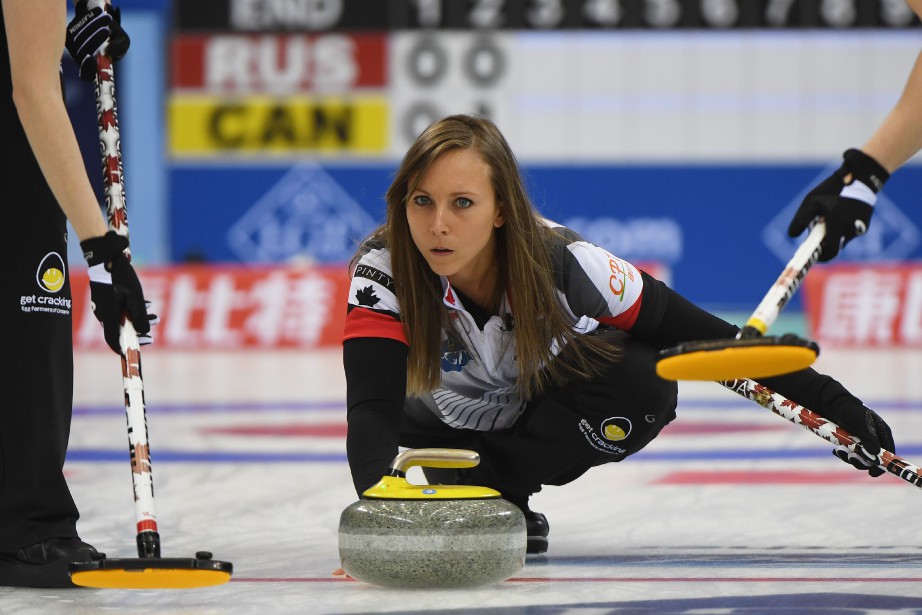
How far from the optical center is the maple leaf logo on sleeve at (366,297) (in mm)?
2744

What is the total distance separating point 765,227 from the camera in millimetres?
15797

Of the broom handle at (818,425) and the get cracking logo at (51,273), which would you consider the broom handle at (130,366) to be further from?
the broom handle at (818,425)

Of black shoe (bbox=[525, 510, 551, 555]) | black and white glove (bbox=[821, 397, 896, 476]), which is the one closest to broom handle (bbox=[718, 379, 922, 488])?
black and white glove (bbox=[821, 397, 896, 476])

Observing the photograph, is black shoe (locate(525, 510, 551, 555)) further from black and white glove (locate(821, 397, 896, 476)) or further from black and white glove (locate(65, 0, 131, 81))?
black and white glove (locate(65, 0, 131, 81))

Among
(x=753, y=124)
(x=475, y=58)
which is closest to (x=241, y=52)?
(x=475, y=58)

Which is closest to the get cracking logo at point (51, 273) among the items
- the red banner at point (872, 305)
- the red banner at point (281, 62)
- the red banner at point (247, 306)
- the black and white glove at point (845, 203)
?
the black and white glove at point (845, 203)

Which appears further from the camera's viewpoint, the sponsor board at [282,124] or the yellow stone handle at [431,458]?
the sponsor board at [282,124]

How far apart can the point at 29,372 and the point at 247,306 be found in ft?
28.1

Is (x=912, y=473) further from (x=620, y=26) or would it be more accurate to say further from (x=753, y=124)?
(x=753, y=124)

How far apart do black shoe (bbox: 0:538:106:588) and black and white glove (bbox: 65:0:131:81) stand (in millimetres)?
992

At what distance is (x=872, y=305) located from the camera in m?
11.3

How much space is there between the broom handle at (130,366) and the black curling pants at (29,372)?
180mm

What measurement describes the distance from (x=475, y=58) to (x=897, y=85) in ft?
16.3

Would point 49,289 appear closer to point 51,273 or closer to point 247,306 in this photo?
point 51,273
